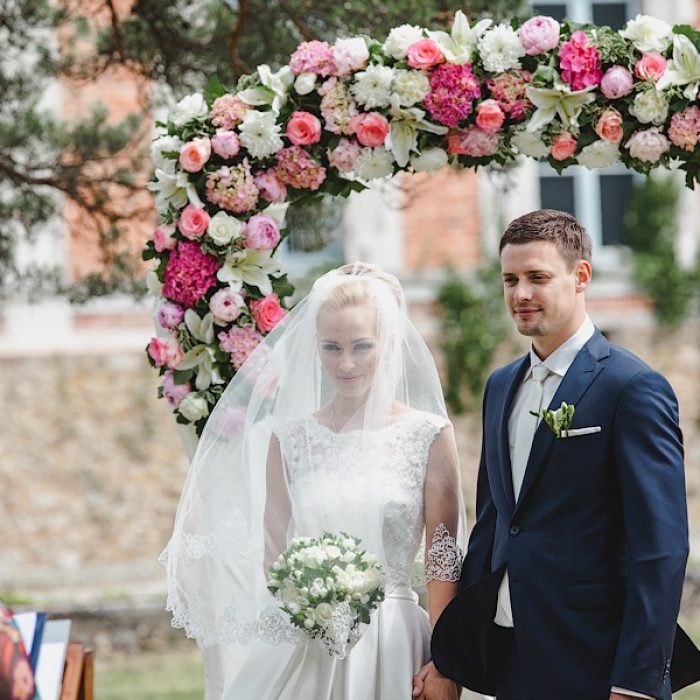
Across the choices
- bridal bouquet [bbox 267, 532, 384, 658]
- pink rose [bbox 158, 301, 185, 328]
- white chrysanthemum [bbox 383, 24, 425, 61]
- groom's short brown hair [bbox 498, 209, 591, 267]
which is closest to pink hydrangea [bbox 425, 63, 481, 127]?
white chrysanthemum [bbox 383, 24, 425, 61]

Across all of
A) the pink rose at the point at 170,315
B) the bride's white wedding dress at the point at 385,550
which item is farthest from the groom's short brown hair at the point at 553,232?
the pink rose at the point at 170,315

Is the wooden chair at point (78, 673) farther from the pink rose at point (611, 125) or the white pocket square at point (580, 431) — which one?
the pink rose at point (611, 125)

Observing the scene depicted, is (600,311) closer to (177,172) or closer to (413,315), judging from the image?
(413,315)

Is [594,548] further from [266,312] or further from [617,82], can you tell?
[617,82]

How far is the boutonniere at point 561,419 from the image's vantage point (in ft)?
12.4

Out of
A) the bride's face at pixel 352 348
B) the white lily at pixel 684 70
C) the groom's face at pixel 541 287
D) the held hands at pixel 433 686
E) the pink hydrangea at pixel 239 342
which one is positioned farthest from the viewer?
the pink hydrangea at pixel 239 342

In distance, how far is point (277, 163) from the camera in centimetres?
501

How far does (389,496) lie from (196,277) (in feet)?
4.09

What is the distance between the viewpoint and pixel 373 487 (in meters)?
4.20

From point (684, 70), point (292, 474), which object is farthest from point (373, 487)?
point (684, 70)

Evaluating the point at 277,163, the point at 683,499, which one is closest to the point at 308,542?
the point at 683,499

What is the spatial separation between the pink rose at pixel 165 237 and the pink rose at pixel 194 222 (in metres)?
0.08

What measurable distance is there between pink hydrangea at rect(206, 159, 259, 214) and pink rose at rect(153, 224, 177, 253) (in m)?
0.19

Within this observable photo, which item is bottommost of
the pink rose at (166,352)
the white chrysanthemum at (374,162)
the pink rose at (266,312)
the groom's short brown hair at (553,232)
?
the pink rose at (166,352)
